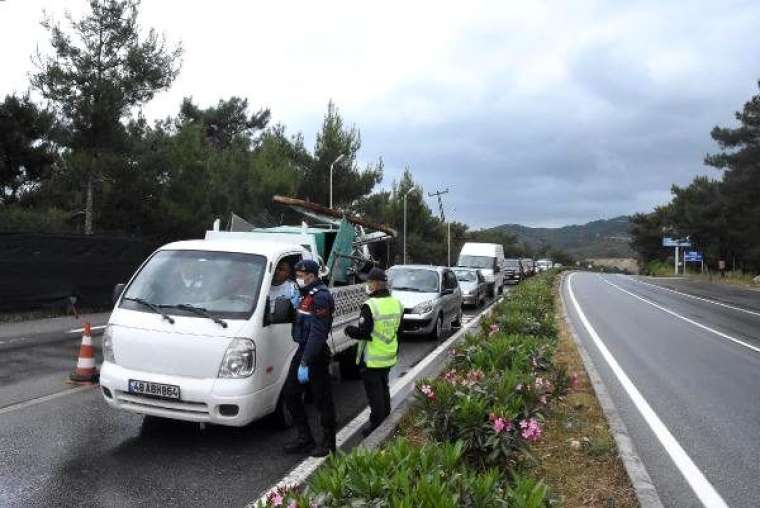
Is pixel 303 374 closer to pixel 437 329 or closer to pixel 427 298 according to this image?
pixel 427 298

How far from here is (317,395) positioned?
5773 mm

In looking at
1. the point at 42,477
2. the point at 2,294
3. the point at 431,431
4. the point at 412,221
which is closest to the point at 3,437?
the point at 42,477

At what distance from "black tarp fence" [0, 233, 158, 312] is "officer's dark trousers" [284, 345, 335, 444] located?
39.1ft

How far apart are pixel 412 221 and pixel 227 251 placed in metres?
57.5

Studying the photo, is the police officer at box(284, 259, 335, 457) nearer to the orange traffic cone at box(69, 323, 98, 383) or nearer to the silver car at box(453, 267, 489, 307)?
the orange traffic cone at box(69, 323, 98, 383)

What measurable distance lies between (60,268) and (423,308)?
9274 mm

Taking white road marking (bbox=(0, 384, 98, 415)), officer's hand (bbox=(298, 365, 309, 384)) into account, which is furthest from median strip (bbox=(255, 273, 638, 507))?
white road marking (bbox=(0, 384, 98, 415))

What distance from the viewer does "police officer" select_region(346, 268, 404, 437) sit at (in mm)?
6332

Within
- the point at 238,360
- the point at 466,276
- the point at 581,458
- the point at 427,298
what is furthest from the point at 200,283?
the point at 466,276

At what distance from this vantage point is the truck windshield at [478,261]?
1190 inches

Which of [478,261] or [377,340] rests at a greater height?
[478,261]

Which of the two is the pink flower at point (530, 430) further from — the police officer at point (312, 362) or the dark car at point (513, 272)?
the dark car at point (513, 272)

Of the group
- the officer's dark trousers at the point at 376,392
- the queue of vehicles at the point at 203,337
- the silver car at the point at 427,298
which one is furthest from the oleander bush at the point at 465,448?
the silver car at the point at 427,298

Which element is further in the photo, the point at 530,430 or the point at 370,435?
the point at 370,435
